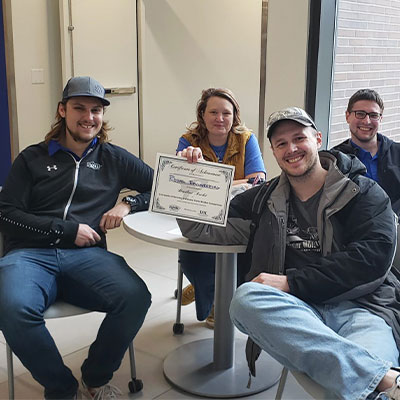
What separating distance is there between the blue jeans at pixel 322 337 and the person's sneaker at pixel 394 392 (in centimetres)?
3

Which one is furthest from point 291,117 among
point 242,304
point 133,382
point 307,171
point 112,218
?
point 133,382

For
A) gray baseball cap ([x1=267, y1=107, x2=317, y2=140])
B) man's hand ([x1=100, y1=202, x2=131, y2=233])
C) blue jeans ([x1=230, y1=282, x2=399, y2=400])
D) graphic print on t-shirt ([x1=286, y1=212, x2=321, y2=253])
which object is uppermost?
gray baseball cap ([x1=267, y1=107, x2=317, y2=140])

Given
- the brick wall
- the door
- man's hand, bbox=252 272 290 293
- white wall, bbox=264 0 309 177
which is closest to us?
man's hand, bbox=252 272 290 293

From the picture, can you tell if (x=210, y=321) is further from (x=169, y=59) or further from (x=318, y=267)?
(x=169, y=59)

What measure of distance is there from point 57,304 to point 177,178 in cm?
65

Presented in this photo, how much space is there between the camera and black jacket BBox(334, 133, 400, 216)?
9.02ft

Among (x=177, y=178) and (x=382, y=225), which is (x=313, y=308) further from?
(x=177, y=178)

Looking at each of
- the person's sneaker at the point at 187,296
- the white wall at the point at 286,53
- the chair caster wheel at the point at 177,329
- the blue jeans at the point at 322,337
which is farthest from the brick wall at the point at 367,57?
the blue jeans at the point at 322,337

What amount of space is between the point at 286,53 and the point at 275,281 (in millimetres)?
2052

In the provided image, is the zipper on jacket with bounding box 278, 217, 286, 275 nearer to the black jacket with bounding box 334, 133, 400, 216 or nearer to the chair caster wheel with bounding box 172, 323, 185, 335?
the black jacket with bounding box 334, 133, 400, 216

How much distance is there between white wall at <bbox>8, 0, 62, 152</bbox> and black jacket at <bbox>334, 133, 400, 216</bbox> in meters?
2.77

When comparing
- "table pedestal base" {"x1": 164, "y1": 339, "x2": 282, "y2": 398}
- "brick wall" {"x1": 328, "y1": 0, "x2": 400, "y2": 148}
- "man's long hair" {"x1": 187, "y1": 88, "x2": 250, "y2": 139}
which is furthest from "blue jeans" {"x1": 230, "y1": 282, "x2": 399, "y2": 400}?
"brick wall" {"x1": 328, "y1": 0, "x2": 400, "y2": 148}

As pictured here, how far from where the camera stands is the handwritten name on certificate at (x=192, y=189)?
2033mm

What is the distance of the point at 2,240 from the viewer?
2.41m
